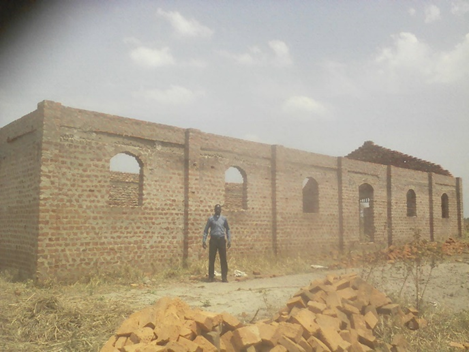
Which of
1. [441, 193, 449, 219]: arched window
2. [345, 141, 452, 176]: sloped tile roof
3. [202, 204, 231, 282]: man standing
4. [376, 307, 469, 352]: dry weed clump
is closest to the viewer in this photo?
[376, 307, 469, 352]: dry weed clump

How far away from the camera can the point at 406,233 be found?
1853 centimetres

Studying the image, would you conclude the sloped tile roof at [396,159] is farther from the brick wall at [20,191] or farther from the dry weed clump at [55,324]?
the dry weed clump at [55,324]

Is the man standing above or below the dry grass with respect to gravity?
above

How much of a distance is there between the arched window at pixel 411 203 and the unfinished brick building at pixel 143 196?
Answer: 221 inches

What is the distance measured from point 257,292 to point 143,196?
4.06 metres

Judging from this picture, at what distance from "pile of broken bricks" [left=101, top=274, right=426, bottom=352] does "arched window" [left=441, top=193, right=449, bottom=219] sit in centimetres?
1944

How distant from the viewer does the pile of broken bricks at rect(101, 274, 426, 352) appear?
4031 mm

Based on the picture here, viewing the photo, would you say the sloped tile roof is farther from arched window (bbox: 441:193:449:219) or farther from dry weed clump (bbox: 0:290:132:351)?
dry weed clump (bbox: 0:290:132:351)

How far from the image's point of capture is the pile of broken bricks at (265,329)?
403cm

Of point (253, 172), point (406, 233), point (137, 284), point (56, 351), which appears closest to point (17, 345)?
point (56, 351)

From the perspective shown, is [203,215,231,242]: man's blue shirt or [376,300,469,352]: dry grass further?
[203,215,231,242]: man's blue shirt

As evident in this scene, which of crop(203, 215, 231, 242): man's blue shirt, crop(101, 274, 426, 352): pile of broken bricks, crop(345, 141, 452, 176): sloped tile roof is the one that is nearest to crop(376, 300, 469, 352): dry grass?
crop(101, 274, 426, 352): pile of broken bricks

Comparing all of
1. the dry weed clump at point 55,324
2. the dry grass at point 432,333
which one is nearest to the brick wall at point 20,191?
the dry weed clump at point 55,324

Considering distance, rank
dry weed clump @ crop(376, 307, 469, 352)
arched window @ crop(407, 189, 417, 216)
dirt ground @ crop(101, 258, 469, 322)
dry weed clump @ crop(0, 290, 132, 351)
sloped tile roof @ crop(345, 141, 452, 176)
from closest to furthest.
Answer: dry weed clump @ crop(0, 290, 132, 351)
dry weed clump @ crop(376, 307, 469, 352)
dirt ground @ crop(101, 258, 469, 322)
arched window @ crop(407, 189, 417, 216)
sloped tile roof @ crop(345, 141, 452, 176)
